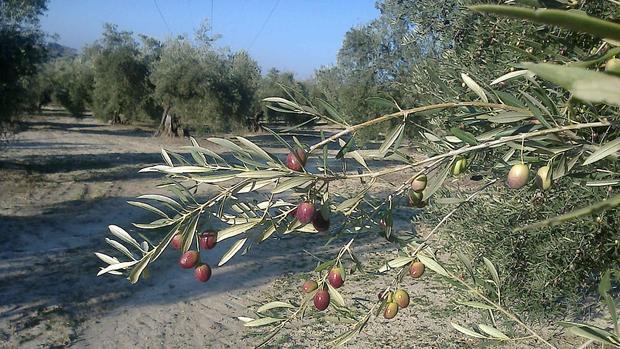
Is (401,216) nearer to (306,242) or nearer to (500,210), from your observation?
(306,242)

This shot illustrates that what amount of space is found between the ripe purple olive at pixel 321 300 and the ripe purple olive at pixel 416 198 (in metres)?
0.32

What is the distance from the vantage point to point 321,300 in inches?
48.2

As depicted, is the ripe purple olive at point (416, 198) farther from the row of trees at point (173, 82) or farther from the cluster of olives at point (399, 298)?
the row of trees at point (173, 82)

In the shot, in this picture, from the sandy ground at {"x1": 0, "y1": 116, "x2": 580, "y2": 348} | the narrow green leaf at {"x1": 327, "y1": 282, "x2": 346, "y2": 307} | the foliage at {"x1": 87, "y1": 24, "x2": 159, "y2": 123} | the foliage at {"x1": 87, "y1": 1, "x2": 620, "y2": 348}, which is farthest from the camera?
the foliage at {"x1": 87, "y1": 24, "x2": 159, "y2": 123}

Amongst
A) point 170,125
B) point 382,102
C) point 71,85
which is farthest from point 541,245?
point 71,85

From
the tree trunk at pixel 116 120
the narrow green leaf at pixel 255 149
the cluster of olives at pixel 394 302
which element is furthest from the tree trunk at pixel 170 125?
the narrow green leaf at pixel 255 149

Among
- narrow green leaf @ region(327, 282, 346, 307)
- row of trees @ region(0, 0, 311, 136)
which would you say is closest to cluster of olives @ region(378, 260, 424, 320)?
narrow green leaf @ region(327, 282, 346, 307)

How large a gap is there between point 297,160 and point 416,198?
0.35m

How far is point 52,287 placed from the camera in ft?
20.6

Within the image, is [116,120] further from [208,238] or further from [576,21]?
[576,21]

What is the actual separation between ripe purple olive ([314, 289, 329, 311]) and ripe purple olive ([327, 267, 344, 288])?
0.03 meters

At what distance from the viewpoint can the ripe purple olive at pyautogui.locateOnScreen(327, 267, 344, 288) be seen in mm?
1214

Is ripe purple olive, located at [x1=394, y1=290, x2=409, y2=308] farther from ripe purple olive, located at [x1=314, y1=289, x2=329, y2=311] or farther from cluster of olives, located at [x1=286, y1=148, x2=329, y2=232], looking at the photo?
cluster of olives, located at [x1=286, y1=148, x2=329, y2=232]

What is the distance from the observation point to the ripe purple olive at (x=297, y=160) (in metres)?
1.03
